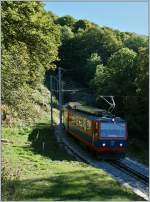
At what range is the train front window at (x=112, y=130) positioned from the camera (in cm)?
3259

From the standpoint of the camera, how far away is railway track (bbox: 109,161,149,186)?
25.2m

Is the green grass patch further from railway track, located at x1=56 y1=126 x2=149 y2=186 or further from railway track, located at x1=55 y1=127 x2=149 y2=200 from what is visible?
railway track, located at x1=55 y1=127 x2=149 y2=200

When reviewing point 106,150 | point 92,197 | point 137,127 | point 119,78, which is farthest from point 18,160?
point 119,78

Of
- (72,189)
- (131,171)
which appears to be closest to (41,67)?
(131,171)

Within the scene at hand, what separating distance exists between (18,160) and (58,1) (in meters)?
9.53

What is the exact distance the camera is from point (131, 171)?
27.7m

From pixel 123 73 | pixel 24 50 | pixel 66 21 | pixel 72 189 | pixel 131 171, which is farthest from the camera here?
pixel 66 21

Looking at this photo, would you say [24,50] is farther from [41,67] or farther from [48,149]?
[48,149]

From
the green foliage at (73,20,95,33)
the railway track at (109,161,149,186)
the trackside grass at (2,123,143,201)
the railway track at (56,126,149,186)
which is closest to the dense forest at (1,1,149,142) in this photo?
the trackside grass at (2,123,143,201)

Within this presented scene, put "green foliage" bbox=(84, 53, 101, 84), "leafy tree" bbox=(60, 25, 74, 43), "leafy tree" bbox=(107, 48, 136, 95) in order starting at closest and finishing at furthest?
1. "leafy tree" bbox=(107, 48, 136, 95)
2. "green foliage" bbox=(84, 53, 101, 84)
3. "leafy tree" bbox=(60, 25, 74, 43)

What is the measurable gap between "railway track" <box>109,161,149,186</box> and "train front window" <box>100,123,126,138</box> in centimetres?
192

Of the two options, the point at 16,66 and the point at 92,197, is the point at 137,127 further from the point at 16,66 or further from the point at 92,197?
the point at 92,197

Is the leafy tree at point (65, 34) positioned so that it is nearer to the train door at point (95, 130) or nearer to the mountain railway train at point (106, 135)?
the mountain railway train at point (106, 135)

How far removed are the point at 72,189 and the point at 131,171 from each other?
10060mm
